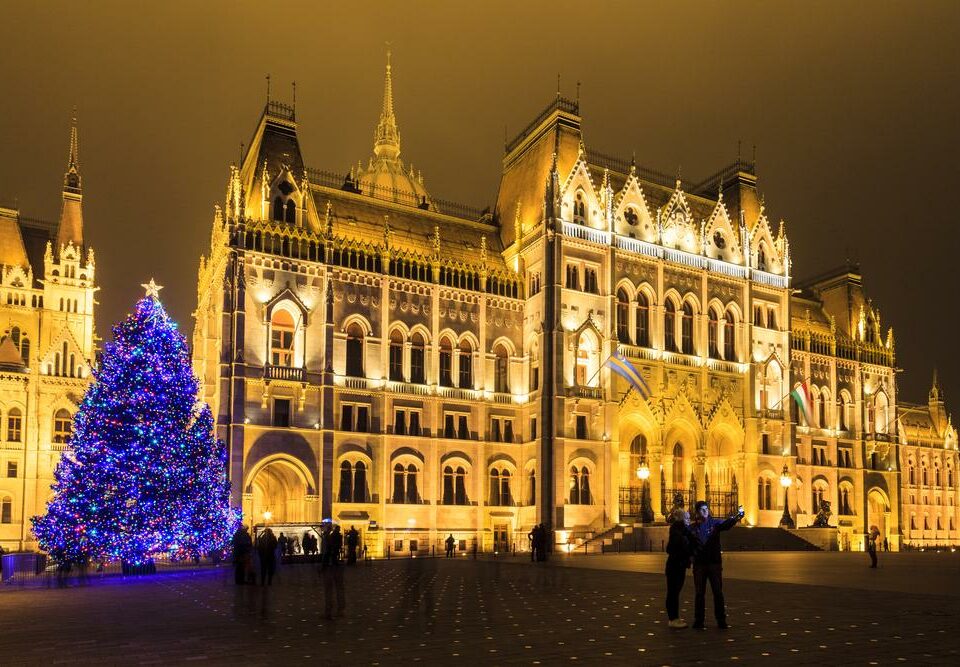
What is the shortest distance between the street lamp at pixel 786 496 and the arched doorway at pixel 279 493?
106ft

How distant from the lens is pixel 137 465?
35.4m

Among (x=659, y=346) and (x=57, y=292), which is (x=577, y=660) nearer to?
(x=659, y=346)

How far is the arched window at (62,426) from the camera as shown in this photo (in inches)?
2682

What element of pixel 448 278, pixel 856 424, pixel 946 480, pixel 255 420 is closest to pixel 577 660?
pixel 255 420

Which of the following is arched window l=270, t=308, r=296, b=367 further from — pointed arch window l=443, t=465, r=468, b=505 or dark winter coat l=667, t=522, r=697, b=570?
dark winter coat l=667, t=522, r=697, b=570

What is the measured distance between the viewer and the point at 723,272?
65.6 meters

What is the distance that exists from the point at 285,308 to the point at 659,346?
80.1 feet

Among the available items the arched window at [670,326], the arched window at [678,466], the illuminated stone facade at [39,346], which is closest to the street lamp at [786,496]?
the arched window at [678,466]

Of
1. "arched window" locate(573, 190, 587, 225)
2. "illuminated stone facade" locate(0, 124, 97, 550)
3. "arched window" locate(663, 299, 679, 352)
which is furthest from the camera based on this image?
"illuminated stone facade" locate(0, 124, 97, 550)

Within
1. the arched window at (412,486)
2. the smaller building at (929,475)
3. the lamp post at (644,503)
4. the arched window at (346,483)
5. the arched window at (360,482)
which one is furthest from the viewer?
the smaller building at (929,475)

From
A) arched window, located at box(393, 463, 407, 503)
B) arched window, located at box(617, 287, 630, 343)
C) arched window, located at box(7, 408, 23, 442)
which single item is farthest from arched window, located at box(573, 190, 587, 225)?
arched window, located at box(7, 408, 23, 442)

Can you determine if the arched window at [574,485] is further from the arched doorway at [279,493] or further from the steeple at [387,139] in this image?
the steeple at [387,139]

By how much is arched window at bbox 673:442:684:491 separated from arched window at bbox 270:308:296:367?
2630 centimetres

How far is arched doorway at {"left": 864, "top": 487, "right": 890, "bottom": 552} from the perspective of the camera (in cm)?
7756
